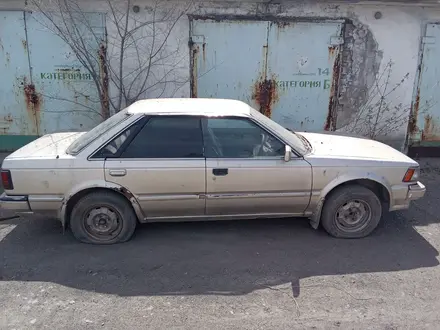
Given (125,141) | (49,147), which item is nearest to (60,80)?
(49,147)

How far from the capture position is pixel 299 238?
4.27 m

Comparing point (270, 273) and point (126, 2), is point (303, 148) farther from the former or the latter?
point (126, 2)

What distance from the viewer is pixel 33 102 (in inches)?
273

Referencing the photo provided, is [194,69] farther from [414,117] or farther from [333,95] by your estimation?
[414,117]

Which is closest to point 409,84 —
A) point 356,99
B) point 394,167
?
point 356,99

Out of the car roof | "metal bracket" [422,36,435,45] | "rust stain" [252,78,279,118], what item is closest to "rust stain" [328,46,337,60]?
"rust stain" [252,78,279,118]

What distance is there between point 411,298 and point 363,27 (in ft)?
16.8

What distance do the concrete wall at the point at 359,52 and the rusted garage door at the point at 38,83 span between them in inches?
16.4

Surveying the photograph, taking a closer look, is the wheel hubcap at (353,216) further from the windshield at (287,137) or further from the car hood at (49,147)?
the car hood at (49,147)

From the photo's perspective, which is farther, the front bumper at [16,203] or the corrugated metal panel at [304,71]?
the corrugated metal panel at [304,71]

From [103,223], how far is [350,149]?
2.86m

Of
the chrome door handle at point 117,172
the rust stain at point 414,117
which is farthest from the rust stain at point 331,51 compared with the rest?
the chrome door handle at point 117,172

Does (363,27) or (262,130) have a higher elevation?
(363,27)

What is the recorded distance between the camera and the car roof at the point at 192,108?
4055 millimetres
